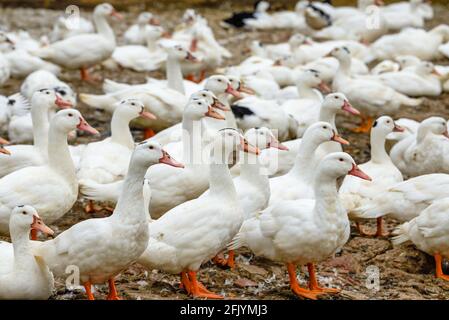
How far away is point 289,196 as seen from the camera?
24.5ft

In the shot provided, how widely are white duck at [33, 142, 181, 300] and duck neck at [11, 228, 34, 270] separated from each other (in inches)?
3.8

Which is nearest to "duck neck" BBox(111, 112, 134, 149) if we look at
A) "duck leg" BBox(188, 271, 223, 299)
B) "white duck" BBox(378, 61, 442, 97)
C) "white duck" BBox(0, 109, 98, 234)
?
"white duck" BBox(0, 109, 98, 234)

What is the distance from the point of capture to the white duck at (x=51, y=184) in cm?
697

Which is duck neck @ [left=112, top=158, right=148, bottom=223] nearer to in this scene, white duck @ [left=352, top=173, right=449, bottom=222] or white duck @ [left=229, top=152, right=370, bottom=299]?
white duck @ [left=229, top=152, right=370, bottom=299]

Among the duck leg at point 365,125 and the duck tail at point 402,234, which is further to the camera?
the duck leg at point 365,125

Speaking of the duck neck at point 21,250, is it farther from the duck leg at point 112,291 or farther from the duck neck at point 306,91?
the duck neck at point 306,91

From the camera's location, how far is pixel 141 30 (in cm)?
1612

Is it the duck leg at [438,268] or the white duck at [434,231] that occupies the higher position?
the white duck at [434,231]

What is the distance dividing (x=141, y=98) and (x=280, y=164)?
6.36ft

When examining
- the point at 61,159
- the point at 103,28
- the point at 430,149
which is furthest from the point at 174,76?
the point at 61,159

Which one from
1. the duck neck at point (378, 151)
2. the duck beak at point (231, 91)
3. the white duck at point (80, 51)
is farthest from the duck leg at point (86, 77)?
the duck neck at point (378, 151)

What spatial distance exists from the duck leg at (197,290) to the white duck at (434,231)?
1.68m
